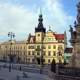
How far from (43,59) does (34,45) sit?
7.82 m

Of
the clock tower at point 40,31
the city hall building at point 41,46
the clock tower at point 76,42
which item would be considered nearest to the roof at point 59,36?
the city hall building at point 41,46

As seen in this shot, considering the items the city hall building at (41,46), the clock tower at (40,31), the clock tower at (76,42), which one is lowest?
the clock tower at (76,42)

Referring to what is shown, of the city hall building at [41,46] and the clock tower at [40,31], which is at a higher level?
the clock tower at [40,31]

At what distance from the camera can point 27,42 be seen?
12269cm

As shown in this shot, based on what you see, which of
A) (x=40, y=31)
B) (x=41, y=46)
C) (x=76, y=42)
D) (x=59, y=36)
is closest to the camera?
(x=76, y=42)

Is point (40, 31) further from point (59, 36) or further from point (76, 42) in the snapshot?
point (76, 42)

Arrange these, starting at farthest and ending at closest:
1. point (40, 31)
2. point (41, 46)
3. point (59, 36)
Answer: point (40, 31)
point (41, 46)
point (59, 36)

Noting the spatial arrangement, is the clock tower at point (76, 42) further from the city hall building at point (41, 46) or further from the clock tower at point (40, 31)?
the clock tower at point (40, 31)

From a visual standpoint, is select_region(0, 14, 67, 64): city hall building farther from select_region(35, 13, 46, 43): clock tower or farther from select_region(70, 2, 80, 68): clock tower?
select_region(70, 2, 80, 68): clock tower

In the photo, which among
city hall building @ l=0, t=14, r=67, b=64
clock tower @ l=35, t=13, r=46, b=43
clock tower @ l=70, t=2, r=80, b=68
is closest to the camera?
clock tower @ l=70, t=2, r=80, b=68

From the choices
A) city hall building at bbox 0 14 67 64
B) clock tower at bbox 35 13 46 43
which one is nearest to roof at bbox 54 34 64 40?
city hall building at bbox 0 14 67 64

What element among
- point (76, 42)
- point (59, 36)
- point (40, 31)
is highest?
point (40, 31)

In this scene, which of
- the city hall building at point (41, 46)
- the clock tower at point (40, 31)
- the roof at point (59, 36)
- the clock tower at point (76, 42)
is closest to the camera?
the clock tower at point (76, 42)

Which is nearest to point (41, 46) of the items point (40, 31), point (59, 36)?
point (40, 31)
